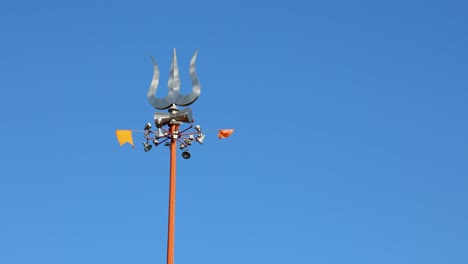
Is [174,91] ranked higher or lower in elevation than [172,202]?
higher

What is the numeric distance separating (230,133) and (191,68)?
277 cm

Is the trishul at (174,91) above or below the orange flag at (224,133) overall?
above

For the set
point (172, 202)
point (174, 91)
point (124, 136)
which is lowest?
point (172, 202)

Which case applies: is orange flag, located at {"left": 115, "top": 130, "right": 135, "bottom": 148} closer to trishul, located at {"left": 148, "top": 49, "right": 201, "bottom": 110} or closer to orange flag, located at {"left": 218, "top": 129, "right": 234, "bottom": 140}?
trishul, located at {"left": 148, "top": 49, "right": 201, "bottom": 110}

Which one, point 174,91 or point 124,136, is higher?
point 174,91

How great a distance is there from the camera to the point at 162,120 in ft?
121

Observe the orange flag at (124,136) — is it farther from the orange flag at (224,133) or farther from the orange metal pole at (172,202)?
the orange flag at (224,133)

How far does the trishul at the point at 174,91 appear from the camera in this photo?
123ft

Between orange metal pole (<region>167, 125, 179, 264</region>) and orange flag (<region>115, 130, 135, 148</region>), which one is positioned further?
orange flag (<region>115, 130, 135, 148</region>)

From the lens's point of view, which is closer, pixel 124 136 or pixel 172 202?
pixel 172 202

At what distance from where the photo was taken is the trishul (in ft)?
123

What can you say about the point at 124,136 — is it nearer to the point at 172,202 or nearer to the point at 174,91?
the point at 174,91

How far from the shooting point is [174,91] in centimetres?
3809

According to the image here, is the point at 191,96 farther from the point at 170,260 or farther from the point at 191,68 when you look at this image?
the point at 170,260
